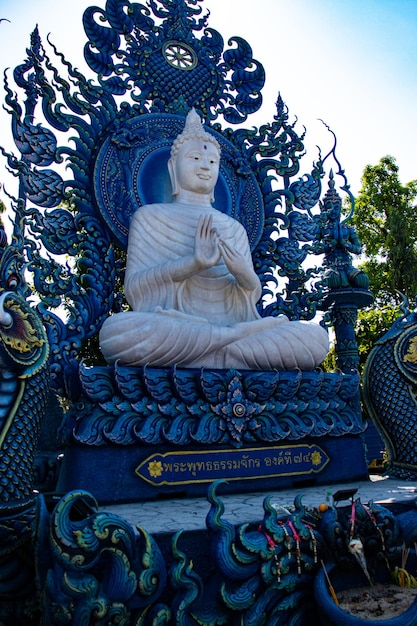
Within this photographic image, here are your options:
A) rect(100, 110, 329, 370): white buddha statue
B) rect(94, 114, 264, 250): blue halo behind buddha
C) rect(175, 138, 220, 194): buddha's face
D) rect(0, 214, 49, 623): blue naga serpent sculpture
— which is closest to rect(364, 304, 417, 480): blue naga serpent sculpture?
rect(100, 110, 329, 370): white buddha statue

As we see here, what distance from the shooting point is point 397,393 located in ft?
17.7

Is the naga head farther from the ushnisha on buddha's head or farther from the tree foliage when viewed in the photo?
the tree foliage

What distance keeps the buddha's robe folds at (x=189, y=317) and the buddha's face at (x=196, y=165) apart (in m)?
0.31

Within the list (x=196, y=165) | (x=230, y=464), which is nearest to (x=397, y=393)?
(x=230, y=464)

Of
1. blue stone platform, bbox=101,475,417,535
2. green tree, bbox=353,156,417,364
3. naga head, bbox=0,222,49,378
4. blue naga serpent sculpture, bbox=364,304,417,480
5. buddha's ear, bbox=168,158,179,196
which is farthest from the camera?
green tree, bbox=353,156,417,364

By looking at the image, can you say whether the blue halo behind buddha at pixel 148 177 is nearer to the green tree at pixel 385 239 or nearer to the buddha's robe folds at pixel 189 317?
the buddha's robe folds at pixel 189 317

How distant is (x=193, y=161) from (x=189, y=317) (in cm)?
Result: 229

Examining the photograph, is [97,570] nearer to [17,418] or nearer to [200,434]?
[17,418]

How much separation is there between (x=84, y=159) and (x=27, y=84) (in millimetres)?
1063

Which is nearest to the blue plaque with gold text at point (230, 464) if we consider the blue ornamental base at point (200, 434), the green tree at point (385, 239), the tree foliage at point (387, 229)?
the blue ornamental base at point (200, 434)

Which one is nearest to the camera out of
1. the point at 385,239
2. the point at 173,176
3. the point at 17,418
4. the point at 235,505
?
the point at 17,418

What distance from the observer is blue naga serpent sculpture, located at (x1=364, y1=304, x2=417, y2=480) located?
5.32 m

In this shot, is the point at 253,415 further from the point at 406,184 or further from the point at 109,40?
the point at 406,184

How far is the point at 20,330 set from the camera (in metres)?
3.61
